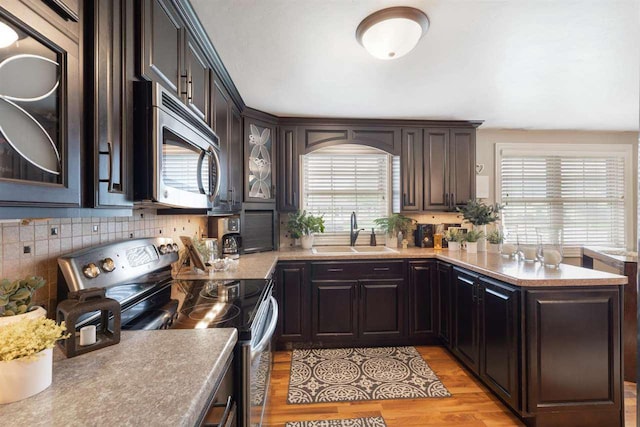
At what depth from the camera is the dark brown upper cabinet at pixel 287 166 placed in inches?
119

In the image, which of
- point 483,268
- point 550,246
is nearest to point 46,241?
point 483,268

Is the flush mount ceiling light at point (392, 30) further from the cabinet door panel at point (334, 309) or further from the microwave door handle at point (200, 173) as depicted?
the cabinet door panel at point (334, 309)

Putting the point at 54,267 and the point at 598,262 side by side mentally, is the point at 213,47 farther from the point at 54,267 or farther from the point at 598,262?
the point at 598,262

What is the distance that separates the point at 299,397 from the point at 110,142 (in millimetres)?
1954

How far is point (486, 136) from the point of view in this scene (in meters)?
3.50

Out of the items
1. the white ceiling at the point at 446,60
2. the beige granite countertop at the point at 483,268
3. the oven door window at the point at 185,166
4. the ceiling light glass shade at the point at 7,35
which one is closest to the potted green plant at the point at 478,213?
the beige granite countertop at the point at 483,268

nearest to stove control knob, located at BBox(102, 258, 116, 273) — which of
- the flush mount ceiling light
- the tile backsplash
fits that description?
the tile backsplash

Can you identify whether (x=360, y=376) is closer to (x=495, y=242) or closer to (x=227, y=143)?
(x=495, y=242)

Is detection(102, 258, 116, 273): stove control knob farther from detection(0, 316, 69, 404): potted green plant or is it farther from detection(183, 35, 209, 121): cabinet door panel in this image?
detection(183, 35, 209, 121): cabinet door panel

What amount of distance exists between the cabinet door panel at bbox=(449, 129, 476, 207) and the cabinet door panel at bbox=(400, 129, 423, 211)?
36 cm

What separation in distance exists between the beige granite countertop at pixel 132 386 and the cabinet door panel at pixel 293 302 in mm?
1757

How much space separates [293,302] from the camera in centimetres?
270

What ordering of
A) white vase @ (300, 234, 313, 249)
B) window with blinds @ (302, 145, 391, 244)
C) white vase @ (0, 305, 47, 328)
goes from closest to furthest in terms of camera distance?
1. white vase @ (0, 305, 47, 328)
2. white vase @ (300, 234, 313, 249)
3. window with blinds @ (302, 145, 391, 244)

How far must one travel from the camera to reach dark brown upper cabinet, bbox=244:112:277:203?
2.70 m
